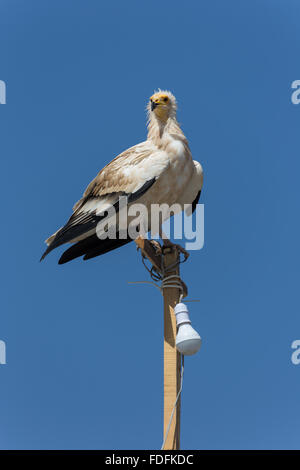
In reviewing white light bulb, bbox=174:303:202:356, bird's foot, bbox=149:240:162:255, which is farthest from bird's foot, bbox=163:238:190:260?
white light bulb, bbox=174:303:202:356

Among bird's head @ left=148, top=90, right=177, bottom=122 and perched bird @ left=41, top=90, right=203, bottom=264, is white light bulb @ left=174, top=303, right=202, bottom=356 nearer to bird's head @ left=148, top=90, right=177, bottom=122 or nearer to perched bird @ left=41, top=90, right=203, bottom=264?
perched bird @ left=41, top=90, right=203, bottom=264

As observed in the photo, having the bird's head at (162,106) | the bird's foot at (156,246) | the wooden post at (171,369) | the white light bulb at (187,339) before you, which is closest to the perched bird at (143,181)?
the bird's head at (162,106)

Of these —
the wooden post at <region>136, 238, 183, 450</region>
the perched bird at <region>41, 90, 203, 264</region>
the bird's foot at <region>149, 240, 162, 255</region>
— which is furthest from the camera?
the perched bird at <region>41, 90, 203, 264</region>

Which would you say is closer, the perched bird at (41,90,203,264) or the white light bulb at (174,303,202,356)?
the white light bulb at (174,303,202,356)

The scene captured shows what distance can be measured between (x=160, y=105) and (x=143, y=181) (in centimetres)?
103

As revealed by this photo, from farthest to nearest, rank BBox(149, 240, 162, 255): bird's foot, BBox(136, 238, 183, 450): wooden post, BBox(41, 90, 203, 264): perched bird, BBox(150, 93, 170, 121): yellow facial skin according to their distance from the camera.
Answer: BBox(150, 93, 170, 121): yellow facial skin
BBox(41, 90, 203, 264): perched bird
BBox(149, 240, 162, 255): bird's foot
BBox(136, 238, 183, 450): wooden post

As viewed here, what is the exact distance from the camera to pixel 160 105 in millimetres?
6488

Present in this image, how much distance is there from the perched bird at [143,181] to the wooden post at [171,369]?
1.19 m

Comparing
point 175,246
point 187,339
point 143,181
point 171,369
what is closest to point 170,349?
point 171,369

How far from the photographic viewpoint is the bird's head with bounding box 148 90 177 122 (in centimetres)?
649
